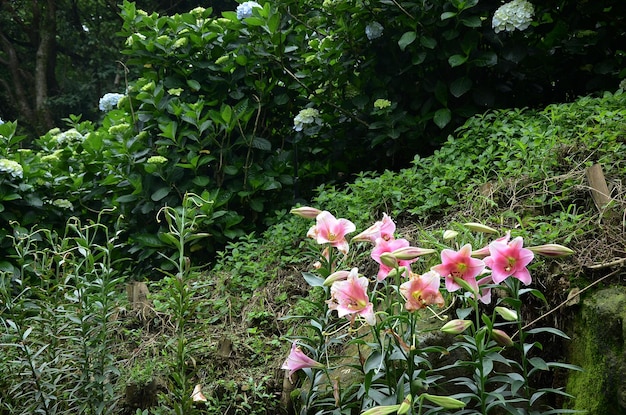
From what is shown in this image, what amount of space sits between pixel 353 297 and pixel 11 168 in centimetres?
309

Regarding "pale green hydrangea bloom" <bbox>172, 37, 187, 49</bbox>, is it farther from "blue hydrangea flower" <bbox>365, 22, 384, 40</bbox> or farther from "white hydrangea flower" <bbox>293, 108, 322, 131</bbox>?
"blue hydrangea flower" <bbox>365, 22, 384, 40</bbox>

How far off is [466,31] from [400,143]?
78 cm

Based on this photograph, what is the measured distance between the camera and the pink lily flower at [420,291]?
1485 millimetres

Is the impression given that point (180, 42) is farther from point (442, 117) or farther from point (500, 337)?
point (500, 337)

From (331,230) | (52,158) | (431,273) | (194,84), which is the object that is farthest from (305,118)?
(431,273)

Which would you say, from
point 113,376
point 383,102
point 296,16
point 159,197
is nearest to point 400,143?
point 383,102

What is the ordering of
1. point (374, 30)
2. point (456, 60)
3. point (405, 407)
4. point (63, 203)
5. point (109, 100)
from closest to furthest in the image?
point (405, 407), point (456, 60), point (374, 30), point (63, 203), point (109, 100)

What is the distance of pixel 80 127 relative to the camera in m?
4.85

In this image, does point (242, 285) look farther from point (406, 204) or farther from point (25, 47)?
point (25, 47)

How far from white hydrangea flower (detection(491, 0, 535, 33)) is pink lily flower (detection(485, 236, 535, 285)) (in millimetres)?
2232

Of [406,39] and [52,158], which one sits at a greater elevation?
[406,39]

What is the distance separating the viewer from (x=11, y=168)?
382cm

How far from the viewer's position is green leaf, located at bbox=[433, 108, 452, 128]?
3543 millimetres

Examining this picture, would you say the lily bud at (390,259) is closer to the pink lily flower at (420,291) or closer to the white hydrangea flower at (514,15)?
the pink lily flower at (420,291)
